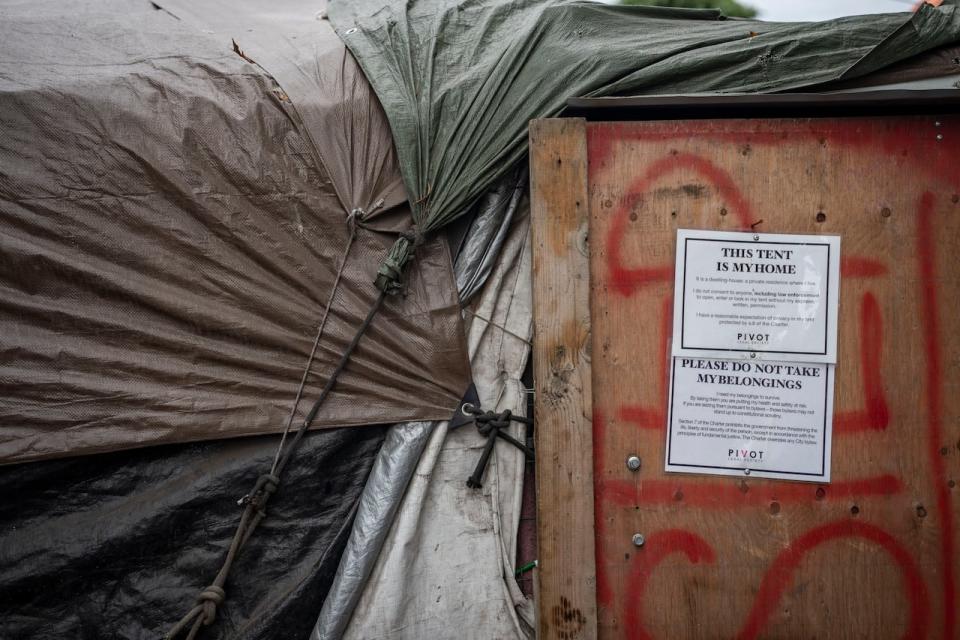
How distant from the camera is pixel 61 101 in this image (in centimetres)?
236

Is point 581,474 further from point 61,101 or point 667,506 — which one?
point 61,101

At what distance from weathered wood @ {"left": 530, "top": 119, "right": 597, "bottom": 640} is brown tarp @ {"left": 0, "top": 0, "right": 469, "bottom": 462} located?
34 centimetres

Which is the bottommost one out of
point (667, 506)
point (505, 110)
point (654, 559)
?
point (654, 559)

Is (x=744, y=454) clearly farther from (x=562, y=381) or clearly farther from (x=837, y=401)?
(x=562, y=381)

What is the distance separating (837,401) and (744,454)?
333 millimetres

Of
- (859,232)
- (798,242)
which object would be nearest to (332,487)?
(798,242)

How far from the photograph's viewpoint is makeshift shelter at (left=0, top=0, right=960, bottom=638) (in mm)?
2291

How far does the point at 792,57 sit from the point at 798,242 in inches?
27.4

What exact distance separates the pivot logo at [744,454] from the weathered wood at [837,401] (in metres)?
0.08

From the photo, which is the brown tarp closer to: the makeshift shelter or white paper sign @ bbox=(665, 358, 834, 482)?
the makeshift shelter

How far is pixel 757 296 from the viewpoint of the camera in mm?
2297

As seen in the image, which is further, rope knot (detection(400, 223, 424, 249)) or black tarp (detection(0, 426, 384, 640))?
rope knot (detection(400, 223, 424, 249))

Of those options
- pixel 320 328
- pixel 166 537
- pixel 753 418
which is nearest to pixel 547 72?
pixel 320 328

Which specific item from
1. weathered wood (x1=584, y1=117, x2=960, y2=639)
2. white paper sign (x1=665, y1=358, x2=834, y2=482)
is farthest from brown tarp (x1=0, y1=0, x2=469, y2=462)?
white paper sign (x1=665, y1=358, x2=834, y2=482)
